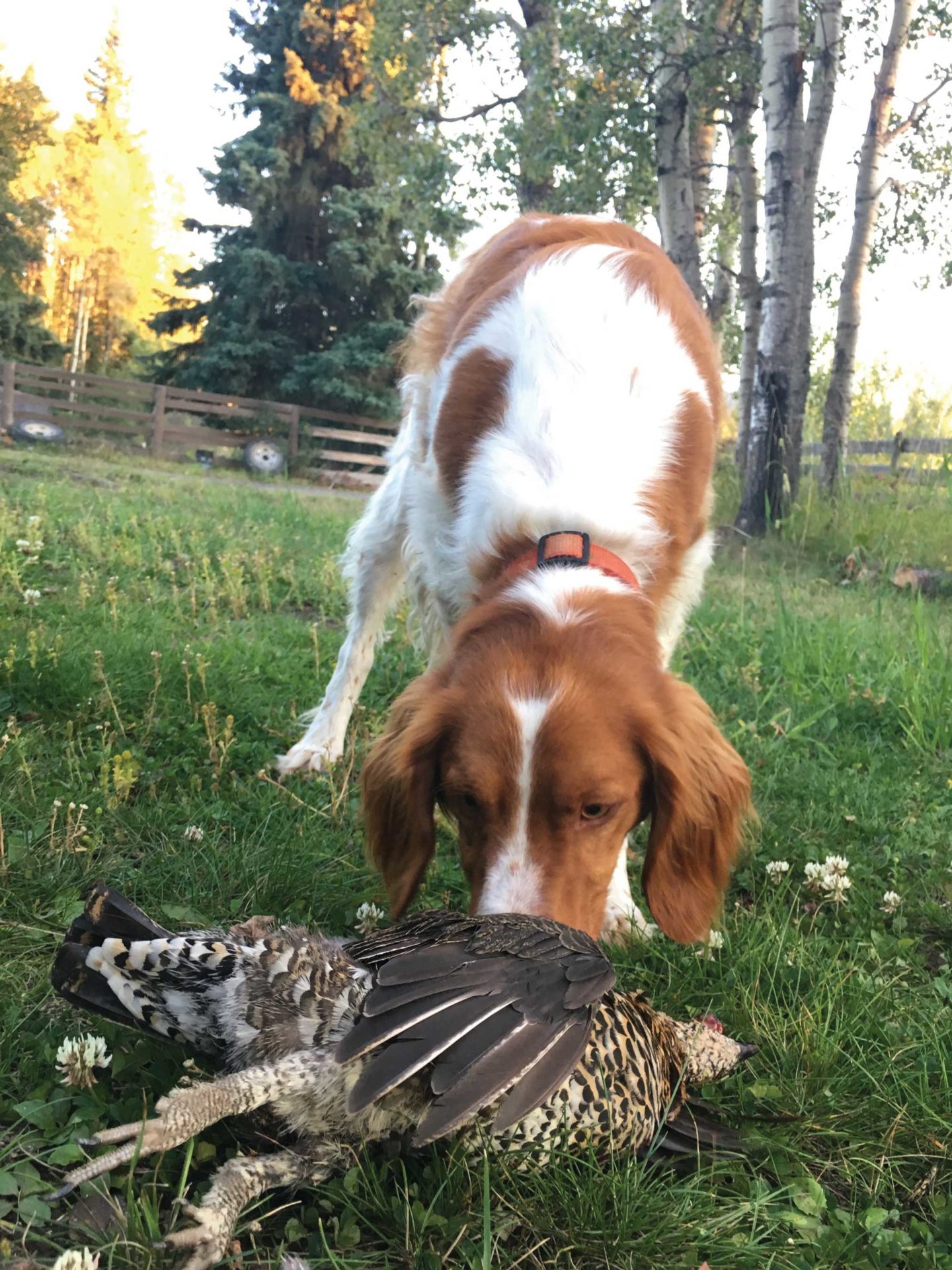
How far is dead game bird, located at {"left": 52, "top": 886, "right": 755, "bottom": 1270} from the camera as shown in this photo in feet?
3.92

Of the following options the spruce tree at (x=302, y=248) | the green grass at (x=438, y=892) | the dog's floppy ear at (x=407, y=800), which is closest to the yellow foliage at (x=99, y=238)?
the spruce tree at (x=302, y=248)

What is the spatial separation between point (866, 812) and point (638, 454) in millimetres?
1312

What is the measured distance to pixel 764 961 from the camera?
2023 millimetres

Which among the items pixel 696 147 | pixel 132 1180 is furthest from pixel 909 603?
pixel 696 147

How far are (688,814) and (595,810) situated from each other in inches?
11.9

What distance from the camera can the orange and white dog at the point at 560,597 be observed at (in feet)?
6.23

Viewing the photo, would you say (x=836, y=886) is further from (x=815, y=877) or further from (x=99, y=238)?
(x=99, y=238)

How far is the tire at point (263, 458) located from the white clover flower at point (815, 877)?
55.5 feet

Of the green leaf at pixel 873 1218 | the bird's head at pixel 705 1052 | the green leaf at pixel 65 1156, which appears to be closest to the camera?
the green leaf at pixel 65 1156

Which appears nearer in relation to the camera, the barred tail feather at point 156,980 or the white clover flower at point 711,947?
the barred tail feather at point 156,980

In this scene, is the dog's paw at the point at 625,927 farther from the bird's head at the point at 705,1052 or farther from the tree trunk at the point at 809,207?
the tree trunk at the point at 809,207

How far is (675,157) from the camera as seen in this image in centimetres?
958

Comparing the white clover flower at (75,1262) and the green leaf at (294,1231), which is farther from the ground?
the white clover flower at (75,1262)

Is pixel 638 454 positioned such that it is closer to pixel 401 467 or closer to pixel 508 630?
pixel 508 630
